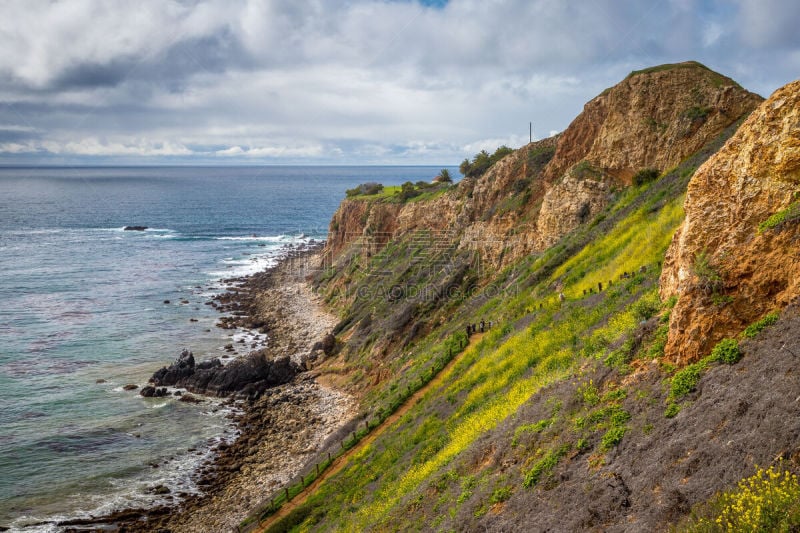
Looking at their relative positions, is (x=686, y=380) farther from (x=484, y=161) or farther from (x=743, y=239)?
(x=484, y=161)

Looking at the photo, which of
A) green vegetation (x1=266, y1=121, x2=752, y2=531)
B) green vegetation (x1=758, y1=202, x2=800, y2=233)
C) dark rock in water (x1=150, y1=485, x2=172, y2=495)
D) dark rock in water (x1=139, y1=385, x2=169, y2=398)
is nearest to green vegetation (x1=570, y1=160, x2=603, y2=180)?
green vegetation (x1=266, y1=121, x2=752, y2=531)

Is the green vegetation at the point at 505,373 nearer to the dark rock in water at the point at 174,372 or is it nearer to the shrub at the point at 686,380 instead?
the shrub at the point at 686,380

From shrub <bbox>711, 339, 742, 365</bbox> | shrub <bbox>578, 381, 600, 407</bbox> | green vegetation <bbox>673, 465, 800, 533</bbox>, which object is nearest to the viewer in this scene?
green vegetation <bbox>673, 465, 800, 533</bbox>

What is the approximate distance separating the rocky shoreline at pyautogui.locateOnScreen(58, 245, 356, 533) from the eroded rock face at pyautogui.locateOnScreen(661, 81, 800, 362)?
24988mm

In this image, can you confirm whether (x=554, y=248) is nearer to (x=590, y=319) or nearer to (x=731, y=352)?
(x=590, y=319)

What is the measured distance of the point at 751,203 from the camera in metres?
12.9

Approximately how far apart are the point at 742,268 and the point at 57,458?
40.0m

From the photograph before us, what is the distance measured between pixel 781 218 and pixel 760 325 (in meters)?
2.54

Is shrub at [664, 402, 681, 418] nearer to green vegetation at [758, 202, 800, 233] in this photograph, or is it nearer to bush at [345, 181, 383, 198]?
green vegetation at [758, 202, 800, 233]

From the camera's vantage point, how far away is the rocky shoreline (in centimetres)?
2888

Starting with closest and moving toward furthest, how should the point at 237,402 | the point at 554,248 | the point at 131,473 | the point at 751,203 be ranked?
the point at 751,203 → the point at 131,473 → the point at 554,248 → the point at 237,402

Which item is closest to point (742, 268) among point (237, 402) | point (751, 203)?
point (751, 203)

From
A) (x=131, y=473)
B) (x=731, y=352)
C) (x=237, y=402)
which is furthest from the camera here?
(x=237, y=402)

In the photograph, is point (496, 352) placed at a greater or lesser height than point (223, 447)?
greater
